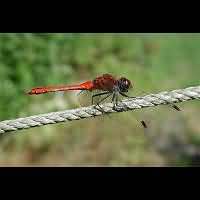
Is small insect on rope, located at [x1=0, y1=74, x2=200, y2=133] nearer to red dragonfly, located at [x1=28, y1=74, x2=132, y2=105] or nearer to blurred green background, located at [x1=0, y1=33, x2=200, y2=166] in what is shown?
red dragonfly, located at [x1=28, y1=74, x2=132, y2=105]

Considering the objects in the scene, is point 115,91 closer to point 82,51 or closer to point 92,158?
Result: point 92,158

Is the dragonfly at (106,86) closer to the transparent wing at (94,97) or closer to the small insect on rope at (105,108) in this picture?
the transparent wing at (94,97)

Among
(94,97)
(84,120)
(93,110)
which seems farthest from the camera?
(84,120)

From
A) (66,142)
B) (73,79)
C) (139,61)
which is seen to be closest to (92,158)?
(66,142)

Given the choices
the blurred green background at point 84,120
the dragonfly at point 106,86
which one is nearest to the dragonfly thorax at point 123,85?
the dragonfly at point 106,86

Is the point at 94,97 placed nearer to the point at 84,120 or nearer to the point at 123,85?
the point at 123,85

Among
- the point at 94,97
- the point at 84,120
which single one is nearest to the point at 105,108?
the point at 94,97
